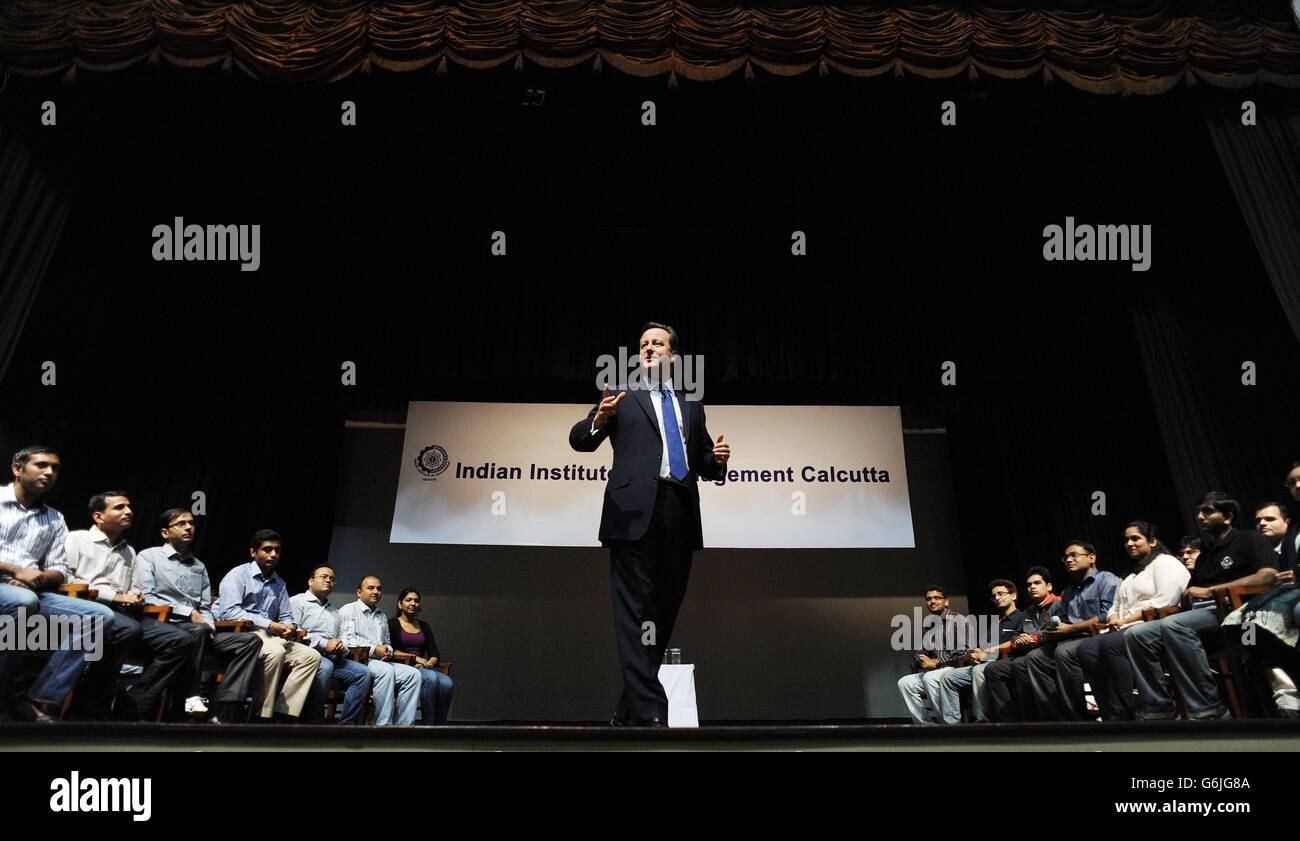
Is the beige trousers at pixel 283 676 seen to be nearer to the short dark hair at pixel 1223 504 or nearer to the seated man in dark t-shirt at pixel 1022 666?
the seated man in dark t-shirt at pixel 1022 666

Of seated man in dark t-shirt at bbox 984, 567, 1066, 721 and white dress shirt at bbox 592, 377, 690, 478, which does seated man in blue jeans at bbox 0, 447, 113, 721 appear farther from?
seated man in dark t-shirt at bbox 984, 567, 1066, 721

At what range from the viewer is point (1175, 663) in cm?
387

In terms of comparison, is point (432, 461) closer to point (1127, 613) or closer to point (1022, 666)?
point (1022, 666)

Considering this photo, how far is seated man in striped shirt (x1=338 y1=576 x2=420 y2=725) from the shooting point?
5176mm

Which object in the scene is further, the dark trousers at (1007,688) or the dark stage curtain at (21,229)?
the dark trousers at (1007,688)

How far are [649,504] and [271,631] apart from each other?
264cm

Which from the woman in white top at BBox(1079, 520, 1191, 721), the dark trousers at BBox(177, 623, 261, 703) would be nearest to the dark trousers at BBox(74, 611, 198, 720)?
the dark trousers at BBox(177, 623, 261, 703)

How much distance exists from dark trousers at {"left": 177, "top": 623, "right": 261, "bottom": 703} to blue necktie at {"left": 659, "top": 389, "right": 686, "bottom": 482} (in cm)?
238

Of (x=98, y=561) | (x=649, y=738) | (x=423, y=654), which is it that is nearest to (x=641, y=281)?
(x=423, y=654)

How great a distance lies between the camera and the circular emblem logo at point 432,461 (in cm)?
673

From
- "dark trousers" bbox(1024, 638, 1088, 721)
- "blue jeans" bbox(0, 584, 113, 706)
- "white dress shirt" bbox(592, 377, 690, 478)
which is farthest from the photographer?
"dark trousers" bbox(1024, 638, 1088, 721)

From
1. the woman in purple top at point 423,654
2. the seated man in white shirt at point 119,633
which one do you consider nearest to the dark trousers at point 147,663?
the seated man in white shirt at point 119,633

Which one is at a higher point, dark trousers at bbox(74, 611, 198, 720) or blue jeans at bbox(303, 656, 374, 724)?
dark trousers at bbox(74, 611, 198, 720)

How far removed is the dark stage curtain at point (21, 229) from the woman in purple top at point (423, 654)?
2584mm
